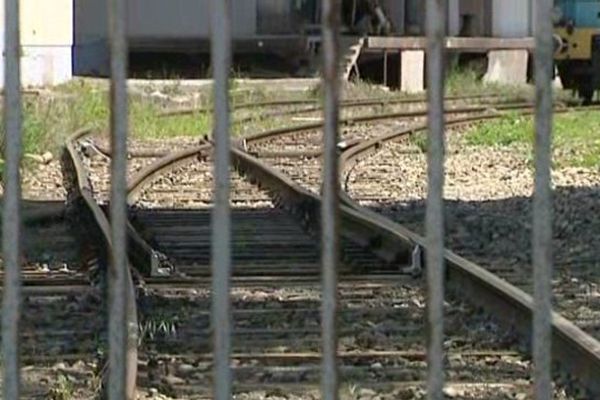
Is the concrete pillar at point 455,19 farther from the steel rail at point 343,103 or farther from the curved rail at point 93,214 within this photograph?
the curved rail at point 93,214

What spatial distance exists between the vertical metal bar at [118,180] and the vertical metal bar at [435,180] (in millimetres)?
489

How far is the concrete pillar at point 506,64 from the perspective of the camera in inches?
1220

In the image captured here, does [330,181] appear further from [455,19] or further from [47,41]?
[455,19]

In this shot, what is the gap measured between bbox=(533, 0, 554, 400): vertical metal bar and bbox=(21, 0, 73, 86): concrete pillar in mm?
20326

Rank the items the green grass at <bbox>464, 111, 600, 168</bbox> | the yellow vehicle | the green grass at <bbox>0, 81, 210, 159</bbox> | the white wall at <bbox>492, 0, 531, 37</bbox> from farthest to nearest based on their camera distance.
→ the white wall at <bbox>492, 0, 531, 37</bbox>, the yellow vehicle, the green grass at <bbox>464, 111, 600, 168</bbox>, the green grass at <bbox>0, 81, 210, 159</bbox>

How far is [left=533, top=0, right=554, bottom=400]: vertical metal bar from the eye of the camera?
2840 millimetres

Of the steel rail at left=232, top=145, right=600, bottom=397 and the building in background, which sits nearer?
the steel rail at left=232, top=145, right=600, bottom=397

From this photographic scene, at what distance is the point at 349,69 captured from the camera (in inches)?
1082

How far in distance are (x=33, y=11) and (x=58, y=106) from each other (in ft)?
20.2

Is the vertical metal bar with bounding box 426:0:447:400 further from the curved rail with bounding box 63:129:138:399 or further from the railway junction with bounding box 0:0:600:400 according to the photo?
the curved rail with bounding box 63:129:138:399

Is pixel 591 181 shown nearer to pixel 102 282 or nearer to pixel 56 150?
pixel 56 150

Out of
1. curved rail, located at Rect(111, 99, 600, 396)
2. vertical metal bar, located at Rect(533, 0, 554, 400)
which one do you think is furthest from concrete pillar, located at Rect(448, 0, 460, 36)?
vertical metal bar, located at Rect(533, 0, 554, 400)

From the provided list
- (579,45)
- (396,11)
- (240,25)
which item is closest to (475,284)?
(579,45)

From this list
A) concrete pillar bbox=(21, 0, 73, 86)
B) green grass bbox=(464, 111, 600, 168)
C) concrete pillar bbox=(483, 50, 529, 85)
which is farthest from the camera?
concrete pillar bbox=(483, 50, 529, 85)
